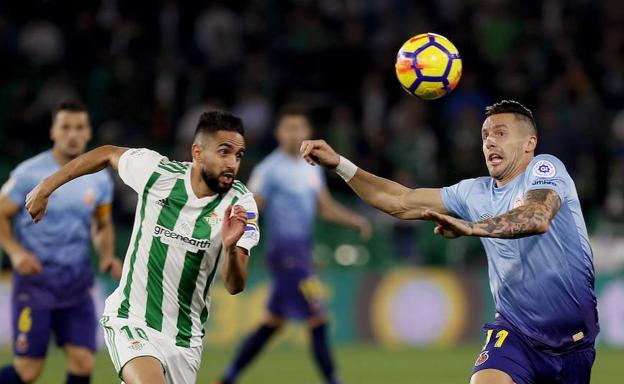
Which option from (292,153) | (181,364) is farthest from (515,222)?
(292,153)

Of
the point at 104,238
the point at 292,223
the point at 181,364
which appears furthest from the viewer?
the point at 292,223

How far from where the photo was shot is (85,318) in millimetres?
9008

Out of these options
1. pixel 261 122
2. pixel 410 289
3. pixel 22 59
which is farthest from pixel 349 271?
pixel 22 59

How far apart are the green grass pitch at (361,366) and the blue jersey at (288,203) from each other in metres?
1.31

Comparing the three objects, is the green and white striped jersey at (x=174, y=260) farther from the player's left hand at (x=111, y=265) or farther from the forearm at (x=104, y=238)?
the forearm at (x=104, y=238)

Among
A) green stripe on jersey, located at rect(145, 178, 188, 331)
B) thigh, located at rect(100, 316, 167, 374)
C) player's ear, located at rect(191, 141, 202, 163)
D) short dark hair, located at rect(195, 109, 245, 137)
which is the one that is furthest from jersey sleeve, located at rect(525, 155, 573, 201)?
thigh, located at rect(100, 316, 167, 374)

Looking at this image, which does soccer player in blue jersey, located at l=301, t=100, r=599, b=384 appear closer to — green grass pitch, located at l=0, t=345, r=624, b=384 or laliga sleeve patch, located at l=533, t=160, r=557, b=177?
laliga sleeve patch, located at l=533, t=160, r=557, b=177

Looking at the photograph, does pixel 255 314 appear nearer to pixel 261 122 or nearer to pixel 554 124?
pixel 261 122

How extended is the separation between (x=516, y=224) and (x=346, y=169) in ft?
4.61

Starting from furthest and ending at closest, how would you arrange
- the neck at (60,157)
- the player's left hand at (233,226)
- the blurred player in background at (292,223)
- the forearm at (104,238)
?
the blurred player in background at (292,223) → the forearm at (104,238) → the neck at (60,157) → the player's left hand at (233,226)

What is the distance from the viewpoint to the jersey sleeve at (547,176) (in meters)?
6.47

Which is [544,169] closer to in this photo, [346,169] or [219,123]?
[346,169]

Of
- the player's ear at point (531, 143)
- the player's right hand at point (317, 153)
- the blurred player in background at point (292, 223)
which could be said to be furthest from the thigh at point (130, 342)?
the blurred player in background at point (292, 223)

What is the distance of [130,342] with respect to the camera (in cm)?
675
